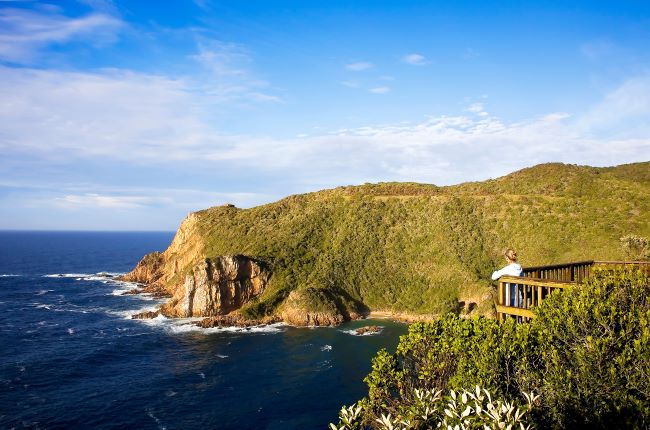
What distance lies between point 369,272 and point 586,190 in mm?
58833

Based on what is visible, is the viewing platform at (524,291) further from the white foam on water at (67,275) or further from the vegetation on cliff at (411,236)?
the white foam on water at (67,275)

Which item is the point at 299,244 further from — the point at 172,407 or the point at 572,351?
the point at 572,351

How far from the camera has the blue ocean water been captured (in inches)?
1741

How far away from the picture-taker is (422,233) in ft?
333

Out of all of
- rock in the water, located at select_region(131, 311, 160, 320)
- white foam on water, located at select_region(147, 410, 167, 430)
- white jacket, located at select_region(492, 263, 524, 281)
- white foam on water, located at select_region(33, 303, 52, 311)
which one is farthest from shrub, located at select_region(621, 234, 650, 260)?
white foam on water, located at select_region(33, 303, 52, 311)

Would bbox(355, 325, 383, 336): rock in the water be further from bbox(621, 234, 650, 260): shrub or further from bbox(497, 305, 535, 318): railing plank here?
bbox(497, 305, 535, 318): railing plank

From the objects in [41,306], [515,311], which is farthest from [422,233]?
[41,306]

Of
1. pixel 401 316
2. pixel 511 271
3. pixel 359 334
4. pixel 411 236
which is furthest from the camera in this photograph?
pixel 411 236

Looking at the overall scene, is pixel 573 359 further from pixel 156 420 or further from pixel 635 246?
pixel 635 246

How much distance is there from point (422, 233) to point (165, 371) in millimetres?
63909

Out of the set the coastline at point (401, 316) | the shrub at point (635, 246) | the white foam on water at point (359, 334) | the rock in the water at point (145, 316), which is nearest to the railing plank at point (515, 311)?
the white foam on water at point (359, 334)

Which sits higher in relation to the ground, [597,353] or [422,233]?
[422,233]

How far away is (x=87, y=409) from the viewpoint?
45.7 m

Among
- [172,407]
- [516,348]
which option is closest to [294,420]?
[172,407]
